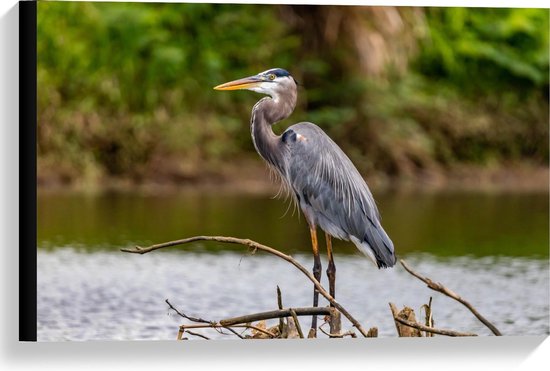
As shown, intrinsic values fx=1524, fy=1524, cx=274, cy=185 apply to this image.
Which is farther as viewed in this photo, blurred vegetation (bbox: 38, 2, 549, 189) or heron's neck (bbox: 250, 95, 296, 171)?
blurred vegetation (bbox: 38, 2, 549, 189)

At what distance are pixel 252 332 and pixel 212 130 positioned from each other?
570 centimetres

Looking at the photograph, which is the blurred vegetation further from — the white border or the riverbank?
the white border

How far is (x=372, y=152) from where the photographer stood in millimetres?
13523

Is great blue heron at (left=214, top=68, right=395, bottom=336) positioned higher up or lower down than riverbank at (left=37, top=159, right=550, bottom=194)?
lower down

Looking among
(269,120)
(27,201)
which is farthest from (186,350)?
(269,120)

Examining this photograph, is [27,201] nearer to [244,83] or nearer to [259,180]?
[244,83]

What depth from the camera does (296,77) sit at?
13.7m

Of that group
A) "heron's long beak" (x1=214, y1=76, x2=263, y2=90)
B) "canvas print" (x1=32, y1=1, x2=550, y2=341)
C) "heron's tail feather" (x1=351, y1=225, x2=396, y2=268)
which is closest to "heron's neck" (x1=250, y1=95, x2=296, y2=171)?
"heron's long beak" (x1=214, y1=76, x2=263, y2=90)

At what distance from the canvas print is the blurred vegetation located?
22 mm

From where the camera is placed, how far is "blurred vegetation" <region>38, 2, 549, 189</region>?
42.7 feet

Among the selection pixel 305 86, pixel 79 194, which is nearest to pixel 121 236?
pixel 79 194

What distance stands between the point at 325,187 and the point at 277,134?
17.8 feet

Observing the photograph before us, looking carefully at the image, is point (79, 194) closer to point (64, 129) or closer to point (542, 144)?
point (64, 129)

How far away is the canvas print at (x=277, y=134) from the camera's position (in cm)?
1245
